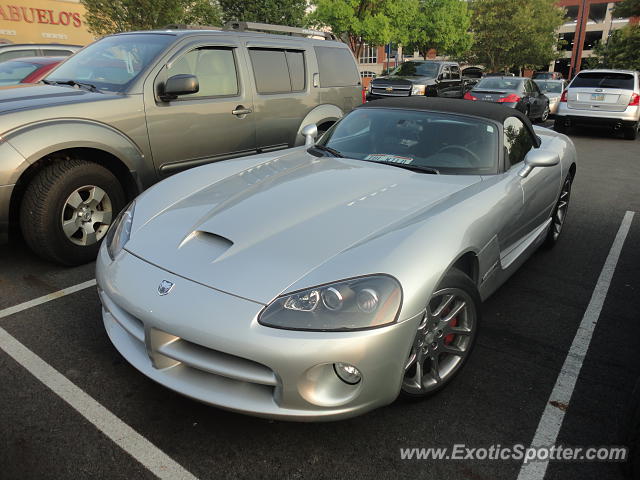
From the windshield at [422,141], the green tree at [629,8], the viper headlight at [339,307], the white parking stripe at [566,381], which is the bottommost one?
the white parking stripe at [566,381]

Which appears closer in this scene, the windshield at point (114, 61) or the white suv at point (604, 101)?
the windshield at point (114, 61)

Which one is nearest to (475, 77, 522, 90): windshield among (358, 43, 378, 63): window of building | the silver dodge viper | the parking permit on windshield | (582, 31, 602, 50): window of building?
the silver dodge viper

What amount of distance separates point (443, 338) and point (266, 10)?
27781mm

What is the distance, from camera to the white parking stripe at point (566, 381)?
2.06m

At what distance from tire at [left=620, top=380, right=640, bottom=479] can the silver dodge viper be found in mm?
781

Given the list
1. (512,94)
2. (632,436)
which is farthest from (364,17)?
(632,436)

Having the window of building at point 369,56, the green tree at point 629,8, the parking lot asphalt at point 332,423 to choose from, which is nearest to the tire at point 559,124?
the parking lot asphalt at point 332,423

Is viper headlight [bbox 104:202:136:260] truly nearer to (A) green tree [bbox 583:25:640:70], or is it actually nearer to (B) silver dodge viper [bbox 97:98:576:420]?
(B) silver dodge viper [bbox 97:98:576:420]

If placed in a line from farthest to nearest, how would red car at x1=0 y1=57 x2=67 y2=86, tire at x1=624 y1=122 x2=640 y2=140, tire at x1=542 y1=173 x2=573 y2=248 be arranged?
tire at x1=624 y1=122 x2=640 y2=140
red car at x1=0 y1=57 x2=67 y2=86
tire at x1=542 y1=173 x2=573 y2=248

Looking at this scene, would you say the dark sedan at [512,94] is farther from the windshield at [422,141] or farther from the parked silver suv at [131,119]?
the windshield at [422,141]

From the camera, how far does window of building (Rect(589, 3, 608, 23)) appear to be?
60.9 metres

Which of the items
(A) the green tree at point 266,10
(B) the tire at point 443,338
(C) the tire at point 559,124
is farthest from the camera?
(A) the green tree at point 266,10

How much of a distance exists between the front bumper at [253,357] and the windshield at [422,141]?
A: 1552 mm

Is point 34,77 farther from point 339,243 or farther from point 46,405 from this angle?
point 339,243
